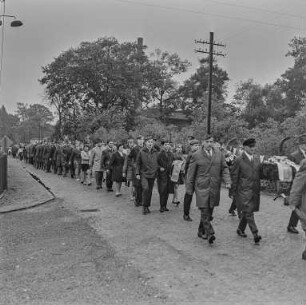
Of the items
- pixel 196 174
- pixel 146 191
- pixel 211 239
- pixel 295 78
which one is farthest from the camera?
pixel 295 78

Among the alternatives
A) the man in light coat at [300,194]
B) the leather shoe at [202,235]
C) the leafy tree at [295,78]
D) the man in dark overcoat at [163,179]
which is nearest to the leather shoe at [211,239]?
the leather shoe at [202,235]

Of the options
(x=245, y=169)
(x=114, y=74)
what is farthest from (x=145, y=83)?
(x=245, y=169)

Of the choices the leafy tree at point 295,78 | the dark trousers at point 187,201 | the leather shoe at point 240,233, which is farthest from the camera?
the leafy tree at point 295,78

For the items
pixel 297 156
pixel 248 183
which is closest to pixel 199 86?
pixel 297 156

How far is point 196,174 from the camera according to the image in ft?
25.5

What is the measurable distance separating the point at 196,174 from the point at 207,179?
0.84 feet

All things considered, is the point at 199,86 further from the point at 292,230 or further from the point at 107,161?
the point at 292,230

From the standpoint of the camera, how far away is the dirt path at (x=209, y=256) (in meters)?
5.20

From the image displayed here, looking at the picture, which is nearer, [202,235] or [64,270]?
[64,270]

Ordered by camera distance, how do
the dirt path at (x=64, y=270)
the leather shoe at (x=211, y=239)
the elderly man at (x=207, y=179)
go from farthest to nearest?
the elderly man at (x=207, y=179) < the leather shoe at (x=211, y=239) < the dirt path at (x=64, y=270)

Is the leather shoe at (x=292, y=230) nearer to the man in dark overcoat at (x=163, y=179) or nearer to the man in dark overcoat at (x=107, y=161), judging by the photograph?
the man in dark overcoat at (x=163, y=179)

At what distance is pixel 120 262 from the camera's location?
6453 millimetres

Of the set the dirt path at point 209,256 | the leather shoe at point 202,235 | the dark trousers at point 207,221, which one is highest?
the dark trousers at point 207,221

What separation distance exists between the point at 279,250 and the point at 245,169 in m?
1.39
